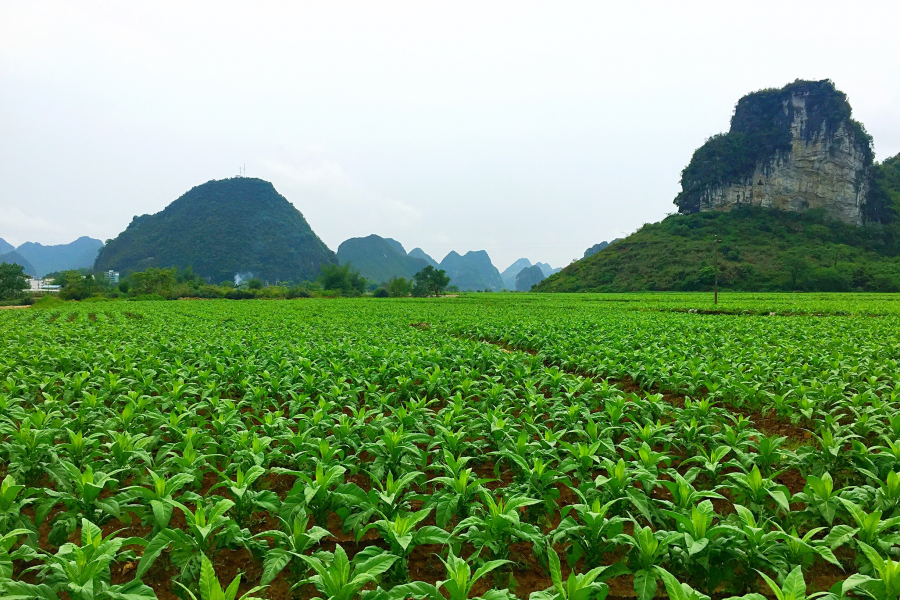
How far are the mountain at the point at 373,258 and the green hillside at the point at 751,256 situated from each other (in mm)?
105984

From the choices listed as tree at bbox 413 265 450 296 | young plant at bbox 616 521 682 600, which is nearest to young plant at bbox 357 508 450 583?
young plant at bbox 616 521 682 600

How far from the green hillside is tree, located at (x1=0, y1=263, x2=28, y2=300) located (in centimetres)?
8435

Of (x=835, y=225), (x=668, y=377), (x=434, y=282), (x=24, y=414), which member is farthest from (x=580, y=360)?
(x=835, y=225)

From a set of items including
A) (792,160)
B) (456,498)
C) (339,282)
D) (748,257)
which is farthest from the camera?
(339,282)

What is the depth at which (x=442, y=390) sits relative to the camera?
23.2 ft

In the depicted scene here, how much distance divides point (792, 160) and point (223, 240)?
149 m

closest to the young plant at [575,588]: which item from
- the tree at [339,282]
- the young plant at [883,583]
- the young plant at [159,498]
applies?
the young plant at [883,583]

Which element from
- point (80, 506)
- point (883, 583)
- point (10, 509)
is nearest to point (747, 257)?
point (883, 583)

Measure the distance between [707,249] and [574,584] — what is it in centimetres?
8305

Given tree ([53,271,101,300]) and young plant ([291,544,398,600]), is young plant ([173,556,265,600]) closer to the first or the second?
young plant ([291,544,398,600])

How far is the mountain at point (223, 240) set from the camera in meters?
123

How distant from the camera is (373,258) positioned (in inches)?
7279

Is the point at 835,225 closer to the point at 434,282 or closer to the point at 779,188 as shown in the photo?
the point at 779,188

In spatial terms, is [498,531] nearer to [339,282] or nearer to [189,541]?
[189,541]
